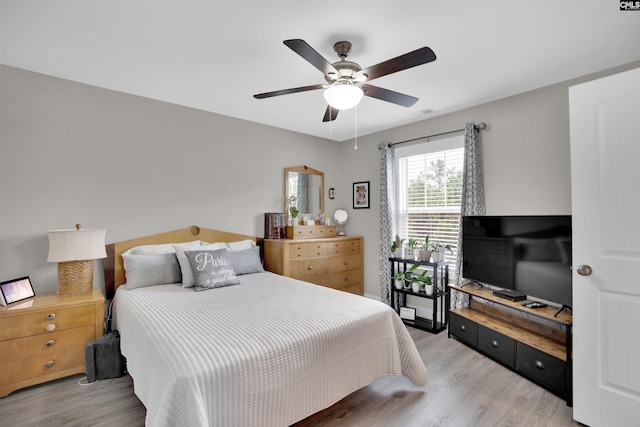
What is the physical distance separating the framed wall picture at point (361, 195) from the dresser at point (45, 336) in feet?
11.0

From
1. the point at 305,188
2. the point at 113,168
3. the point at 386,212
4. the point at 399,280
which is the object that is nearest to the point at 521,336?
the point at 399,280

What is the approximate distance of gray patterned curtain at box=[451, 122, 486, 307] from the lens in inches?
130

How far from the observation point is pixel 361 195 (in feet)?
15.4

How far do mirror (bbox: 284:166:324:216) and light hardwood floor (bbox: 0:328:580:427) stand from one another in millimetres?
2645

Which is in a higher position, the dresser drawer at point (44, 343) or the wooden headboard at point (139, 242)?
the wooden headboard at point (139, 242)

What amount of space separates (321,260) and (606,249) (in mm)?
2848

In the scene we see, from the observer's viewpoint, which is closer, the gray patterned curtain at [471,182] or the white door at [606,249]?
the white door at [606,249]

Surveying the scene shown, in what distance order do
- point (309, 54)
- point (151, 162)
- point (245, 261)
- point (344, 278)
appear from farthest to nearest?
point (344, 278) → point (245, 261) → point (151, 162) → point (309, 54)

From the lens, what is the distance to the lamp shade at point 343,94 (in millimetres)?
2029

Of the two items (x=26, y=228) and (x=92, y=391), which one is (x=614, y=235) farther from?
(x=26, y=228)

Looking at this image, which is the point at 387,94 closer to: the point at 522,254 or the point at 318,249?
the point at 522,254

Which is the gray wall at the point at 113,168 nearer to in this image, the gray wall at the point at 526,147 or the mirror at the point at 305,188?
the mirror at the point at 305,188

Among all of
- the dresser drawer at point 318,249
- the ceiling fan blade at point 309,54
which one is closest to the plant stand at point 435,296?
the dresser drawer at point 318,249

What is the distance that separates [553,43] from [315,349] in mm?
2598
